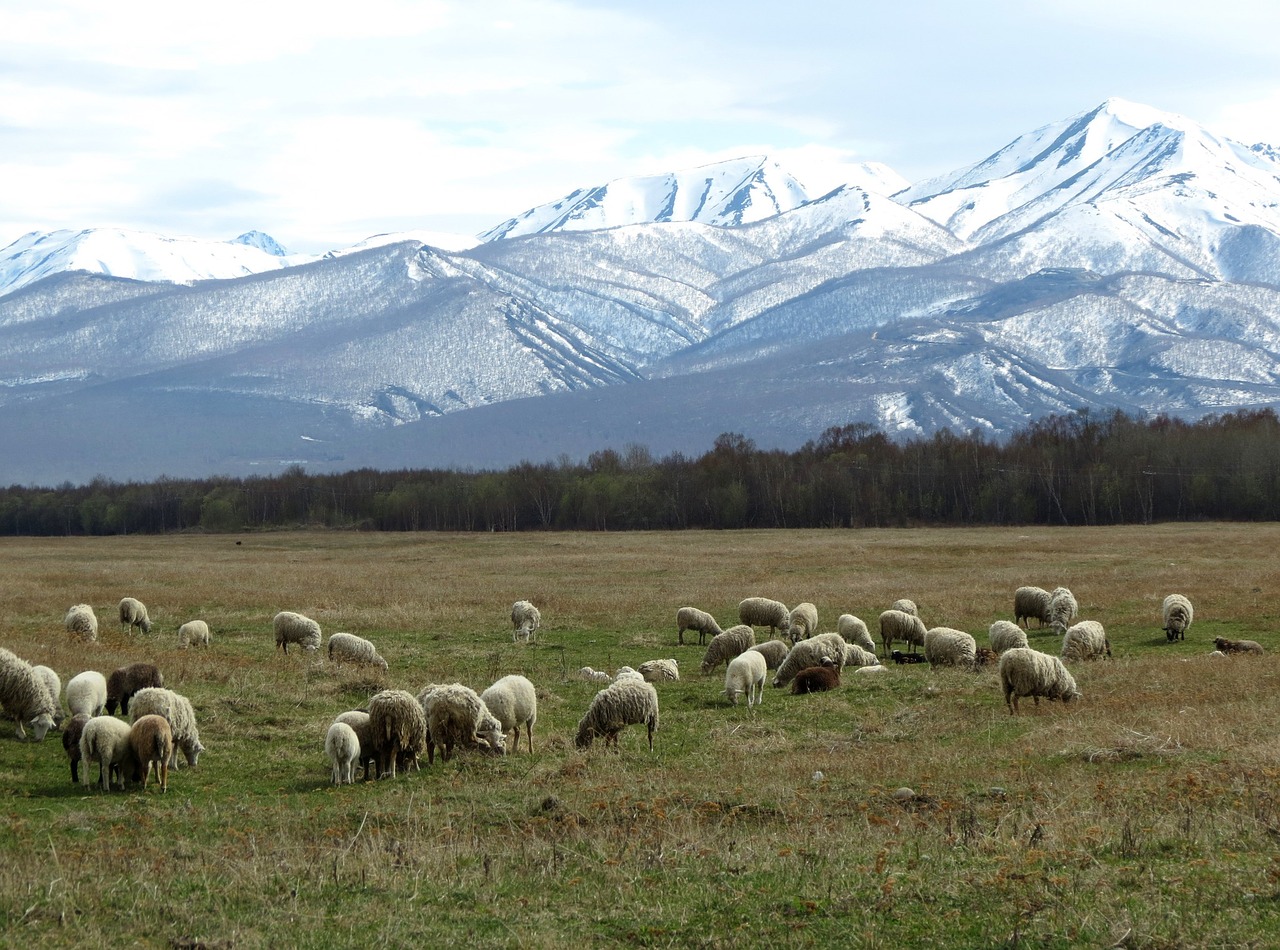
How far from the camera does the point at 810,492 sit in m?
116

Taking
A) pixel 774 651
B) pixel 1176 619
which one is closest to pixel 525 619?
pixel 774 651

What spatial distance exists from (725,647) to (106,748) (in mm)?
14425

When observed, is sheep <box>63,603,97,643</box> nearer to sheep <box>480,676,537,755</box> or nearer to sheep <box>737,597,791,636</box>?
sheep <box>480,676,537,755</box>

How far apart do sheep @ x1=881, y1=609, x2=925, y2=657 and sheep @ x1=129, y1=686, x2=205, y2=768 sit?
17.5 meters

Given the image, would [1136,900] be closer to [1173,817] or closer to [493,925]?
[1173,817]

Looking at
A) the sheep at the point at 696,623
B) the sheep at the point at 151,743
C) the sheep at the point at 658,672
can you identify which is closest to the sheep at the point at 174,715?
the sheep at the point at 151,743

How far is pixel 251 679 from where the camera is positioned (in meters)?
22.8

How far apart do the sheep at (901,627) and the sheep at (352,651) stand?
12.2 metres

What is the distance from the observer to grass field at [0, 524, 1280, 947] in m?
9.00

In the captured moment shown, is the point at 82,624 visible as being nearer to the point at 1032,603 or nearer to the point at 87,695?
the point at 87,695

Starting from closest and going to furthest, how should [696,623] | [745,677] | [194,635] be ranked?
[745,677] < [194,635] < [696,623]

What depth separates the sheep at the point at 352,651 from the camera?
26.7 meters

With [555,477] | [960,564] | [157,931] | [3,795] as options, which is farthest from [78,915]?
[555,477]

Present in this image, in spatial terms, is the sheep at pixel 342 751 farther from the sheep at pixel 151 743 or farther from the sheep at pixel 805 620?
the sheep at pixel 805 620
